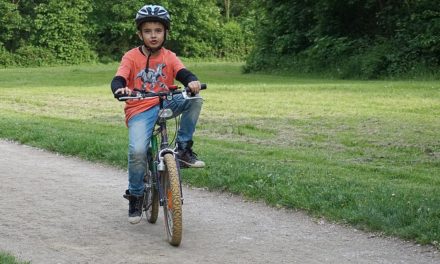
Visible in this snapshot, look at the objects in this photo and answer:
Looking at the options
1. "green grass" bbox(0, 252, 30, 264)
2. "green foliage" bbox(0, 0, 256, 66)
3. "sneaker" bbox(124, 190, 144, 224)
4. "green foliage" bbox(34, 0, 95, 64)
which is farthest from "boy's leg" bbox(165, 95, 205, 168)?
"green foliage" bbox(34, 0, 95, 64)

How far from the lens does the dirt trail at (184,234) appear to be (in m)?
6.16

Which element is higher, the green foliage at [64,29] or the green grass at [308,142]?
the green foliage at [64,29]

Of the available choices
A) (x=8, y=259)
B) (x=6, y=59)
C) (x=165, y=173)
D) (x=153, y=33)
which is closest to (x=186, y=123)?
(x=165, y=173)

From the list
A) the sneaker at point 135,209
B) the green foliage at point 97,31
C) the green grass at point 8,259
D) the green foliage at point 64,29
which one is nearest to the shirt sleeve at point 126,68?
the sneaker at point 135,209

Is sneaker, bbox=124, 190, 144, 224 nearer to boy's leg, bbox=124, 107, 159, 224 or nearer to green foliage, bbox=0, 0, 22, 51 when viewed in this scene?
boy's leg, bbox=124, 107, 159, 224

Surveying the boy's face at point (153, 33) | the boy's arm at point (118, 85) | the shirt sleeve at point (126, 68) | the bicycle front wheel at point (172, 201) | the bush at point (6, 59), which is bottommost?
the bush at point (6, 59)

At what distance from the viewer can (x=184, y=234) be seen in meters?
7.00

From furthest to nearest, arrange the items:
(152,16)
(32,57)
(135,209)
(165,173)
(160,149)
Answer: (32,57) → (135,209) → (152,16) → (160,149) → (165,173)

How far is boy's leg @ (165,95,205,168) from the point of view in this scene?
22.6ft

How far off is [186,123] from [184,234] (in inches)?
37.2

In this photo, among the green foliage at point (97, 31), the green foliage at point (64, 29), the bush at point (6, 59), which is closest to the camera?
the bush at point (6, 59)

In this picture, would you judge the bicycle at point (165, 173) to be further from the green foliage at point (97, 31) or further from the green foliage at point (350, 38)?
the green foliage at point (97, 31)

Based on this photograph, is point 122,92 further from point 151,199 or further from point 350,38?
point 350,38

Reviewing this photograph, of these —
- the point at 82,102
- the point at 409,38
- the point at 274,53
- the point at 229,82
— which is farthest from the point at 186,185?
the point at 274,53
